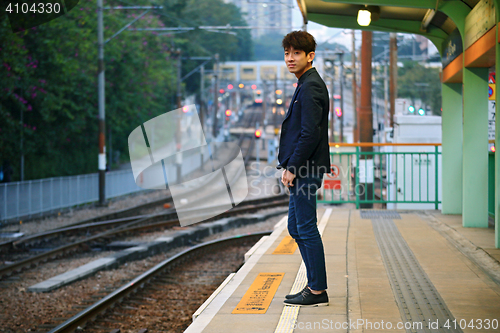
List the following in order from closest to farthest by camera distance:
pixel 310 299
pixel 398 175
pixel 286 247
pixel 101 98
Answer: pixel 310 299
pixel 286 247
pixel 398 175
pixel 101 98

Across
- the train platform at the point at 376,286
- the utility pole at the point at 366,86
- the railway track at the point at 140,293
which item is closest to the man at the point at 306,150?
the train platform at the point at 376,286

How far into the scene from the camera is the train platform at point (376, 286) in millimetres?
4324

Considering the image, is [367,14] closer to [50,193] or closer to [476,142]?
[476,142]

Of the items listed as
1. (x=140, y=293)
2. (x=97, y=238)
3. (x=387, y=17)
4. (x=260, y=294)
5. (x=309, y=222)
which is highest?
(x=387, y=17)

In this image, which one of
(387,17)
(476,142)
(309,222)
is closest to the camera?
(309,222)

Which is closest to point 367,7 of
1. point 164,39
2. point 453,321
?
point 453,321

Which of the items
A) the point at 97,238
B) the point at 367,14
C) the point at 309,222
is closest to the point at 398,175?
the point at 367,14

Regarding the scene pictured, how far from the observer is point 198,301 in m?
8.09

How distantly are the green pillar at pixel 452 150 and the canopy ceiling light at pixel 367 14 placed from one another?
7.40ft

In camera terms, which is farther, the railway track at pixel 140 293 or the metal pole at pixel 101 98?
the metal pole at pixel 101 98

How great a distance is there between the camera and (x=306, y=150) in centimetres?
441

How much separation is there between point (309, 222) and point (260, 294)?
1105mm

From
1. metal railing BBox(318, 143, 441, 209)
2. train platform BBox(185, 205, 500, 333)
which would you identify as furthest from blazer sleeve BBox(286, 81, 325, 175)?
metal railing BBox(318, 143, 441, 209)

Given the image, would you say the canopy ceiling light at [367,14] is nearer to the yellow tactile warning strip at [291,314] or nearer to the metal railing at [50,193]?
the yellow tactile warning strip at [291,314]
